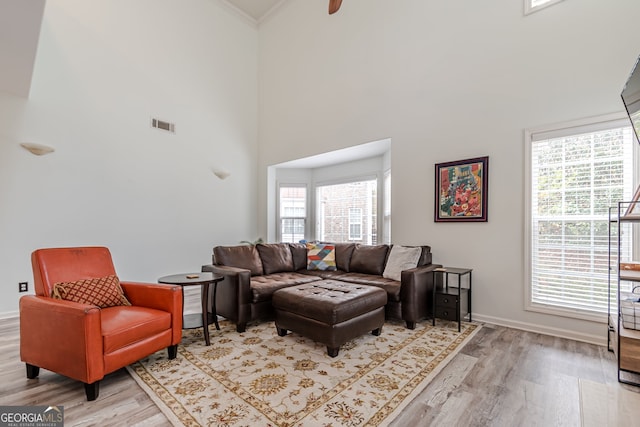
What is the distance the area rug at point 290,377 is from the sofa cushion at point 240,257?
0.92m

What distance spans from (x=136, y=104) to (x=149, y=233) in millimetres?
2067

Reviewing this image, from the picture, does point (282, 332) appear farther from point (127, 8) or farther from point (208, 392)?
point (127, 8)

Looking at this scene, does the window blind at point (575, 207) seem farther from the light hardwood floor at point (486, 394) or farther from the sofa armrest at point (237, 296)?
the sofa armrest at point (237, 296)

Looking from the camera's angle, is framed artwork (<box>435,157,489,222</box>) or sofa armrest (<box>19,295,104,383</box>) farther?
framed artwork (<box>435,157,489,222</box>)

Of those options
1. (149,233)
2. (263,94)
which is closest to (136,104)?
(149,233)

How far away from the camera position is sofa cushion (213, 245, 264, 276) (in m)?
3.79

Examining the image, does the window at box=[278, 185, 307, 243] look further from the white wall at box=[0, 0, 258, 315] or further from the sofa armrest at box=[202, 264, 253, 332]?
the sofa armrest at box=[202, 264, 253, 332]

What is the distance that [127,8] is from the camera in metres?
4.70

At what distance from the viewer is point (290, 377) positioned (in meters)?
2.22

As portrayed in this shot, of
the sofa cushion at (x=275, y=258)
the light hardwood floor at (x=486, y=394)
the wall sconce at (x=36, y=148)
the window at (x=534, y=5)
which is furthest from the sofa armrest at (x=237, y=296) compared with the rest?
the window at (x=534, y=5)

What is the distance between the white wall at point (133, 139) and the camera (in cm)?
385

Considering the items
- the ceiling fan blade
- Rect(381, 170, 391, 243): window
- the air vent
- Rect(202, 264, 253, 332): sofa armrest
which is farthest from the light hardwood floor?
the air vent

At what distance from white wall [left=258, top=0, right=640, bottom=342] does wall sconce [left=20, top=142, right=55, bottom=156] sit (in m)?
3.84

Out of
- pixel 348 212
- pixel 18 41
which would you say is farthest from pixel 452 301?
pixel 18 41
